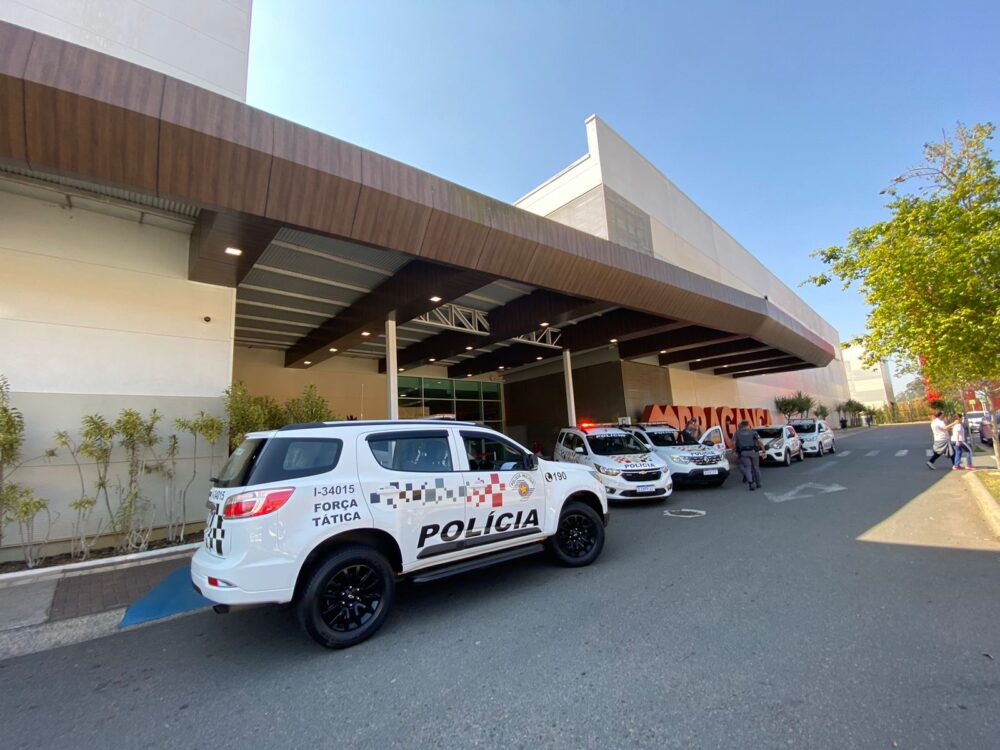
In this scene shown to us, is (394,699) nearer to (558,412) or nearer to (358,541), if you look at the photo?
(358,541)

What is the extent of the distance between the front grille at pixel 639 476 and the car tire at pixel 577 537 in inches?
160

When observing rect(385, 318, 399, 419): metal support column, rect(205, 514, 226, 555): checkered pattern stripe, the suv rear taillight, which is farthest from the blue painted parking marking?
rect(385, 318, 399, 419): metal support column

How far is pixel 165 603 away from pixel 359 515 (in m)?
3.34

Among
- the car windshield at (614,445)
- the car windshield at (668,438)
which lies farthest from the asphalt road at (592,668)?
the car windshield at (668,438)

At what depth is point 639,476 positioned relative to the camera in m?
9.71

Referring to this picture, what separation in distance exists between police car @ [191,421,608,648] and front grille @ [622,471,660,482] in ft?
15.7

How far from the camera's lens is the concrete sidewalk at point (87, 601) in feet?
14.7

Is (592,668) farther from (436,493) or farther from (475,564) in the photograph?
(436,493)

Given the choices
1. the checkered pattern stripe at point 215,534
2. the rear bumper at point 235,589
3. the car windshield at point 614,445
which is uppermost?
the car windshield at point 614,445

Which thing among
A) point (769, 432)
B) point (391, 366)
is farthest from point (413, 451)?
point (769, 432)

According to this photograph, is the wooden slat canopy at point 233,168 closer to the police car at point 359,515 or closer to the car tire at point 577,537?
the police car at point 359,515

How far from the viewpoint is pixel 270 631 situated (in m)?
4.29

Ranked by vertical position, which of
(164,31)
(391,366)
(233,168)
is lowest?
(391,366)

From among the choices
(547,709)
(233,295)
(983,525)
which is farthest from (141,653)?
(983,525)
